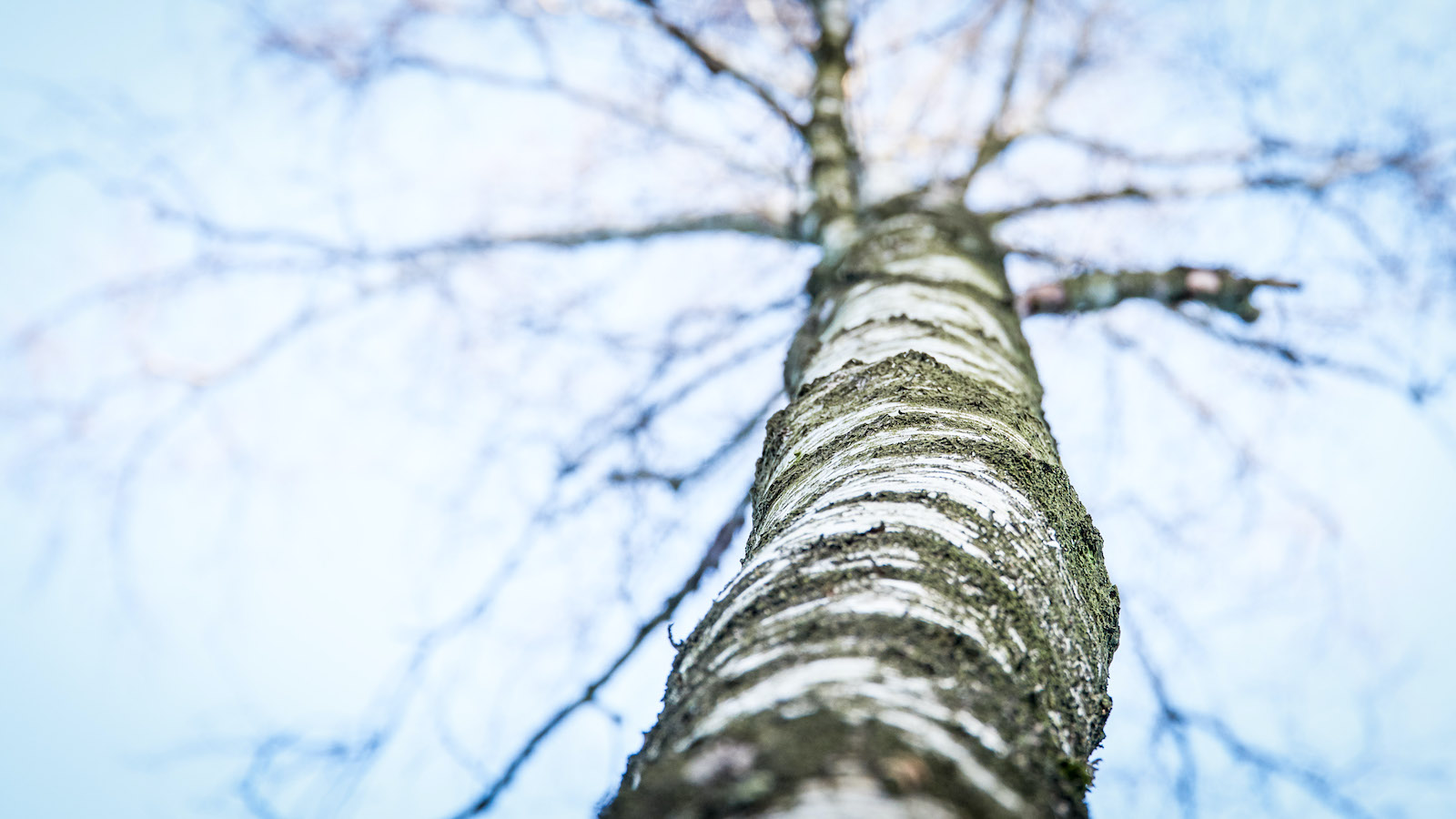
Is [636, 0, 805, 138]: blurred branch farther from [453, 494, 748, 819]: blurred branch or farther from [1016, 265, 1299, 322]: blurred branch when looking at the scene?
[453, 494, 748, 819]: blurred branch

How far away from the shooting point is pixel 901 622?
2.84 feet

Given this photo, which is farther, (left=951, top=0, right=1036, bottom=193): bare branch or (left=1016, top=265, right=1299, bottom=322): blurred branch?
(left=951, top=0, right=1036, bottom=193): bare branch

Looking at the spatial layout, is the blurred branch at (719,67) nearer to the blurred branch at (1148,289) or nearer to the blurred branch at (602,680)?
the blurred branch at (1148,289)

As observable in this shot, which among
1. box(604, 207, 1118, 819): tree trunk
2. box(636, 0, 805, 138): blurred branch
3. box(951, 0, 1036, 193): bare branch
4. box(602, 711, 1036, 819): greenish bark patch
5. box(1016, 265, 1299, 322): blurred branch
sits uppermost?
box(951, 0, 1036, 193): bare branch

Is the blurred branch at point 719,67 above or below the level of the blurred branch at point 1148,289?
above

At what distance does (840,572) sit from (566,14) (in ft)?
10.1

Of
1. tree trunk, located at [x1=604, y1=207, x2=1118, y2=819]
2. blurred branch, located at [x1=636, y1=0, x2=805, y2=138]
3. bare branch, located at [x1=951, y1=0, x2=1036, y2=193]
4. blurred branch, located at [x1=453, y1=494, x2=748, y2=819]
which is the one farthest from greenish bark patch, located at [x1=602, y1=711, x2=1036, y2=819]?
bare branch, located at [x1=951, y1=0, x2=1036, y2=193]

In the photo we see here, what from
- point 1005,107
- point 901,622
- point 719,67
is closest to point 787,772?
point 901,622

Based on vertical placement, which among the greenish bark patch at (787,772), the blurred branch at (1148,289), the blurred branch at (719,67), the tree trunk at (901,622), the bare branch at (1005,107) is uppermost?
the bare branch at (1005,107)

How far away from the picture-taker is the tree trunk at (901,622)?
0.64 m

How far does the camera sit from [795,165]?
3215 mm

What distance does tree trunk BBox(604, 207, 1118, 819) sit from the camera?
25.3 inches

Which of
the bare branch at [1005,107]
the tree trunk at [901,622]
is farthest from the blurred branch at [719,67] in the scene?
the tree trunk at [901,622]

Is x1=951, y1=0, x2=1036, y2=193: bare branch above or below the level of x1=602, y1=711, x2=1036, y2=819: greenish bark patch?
above
